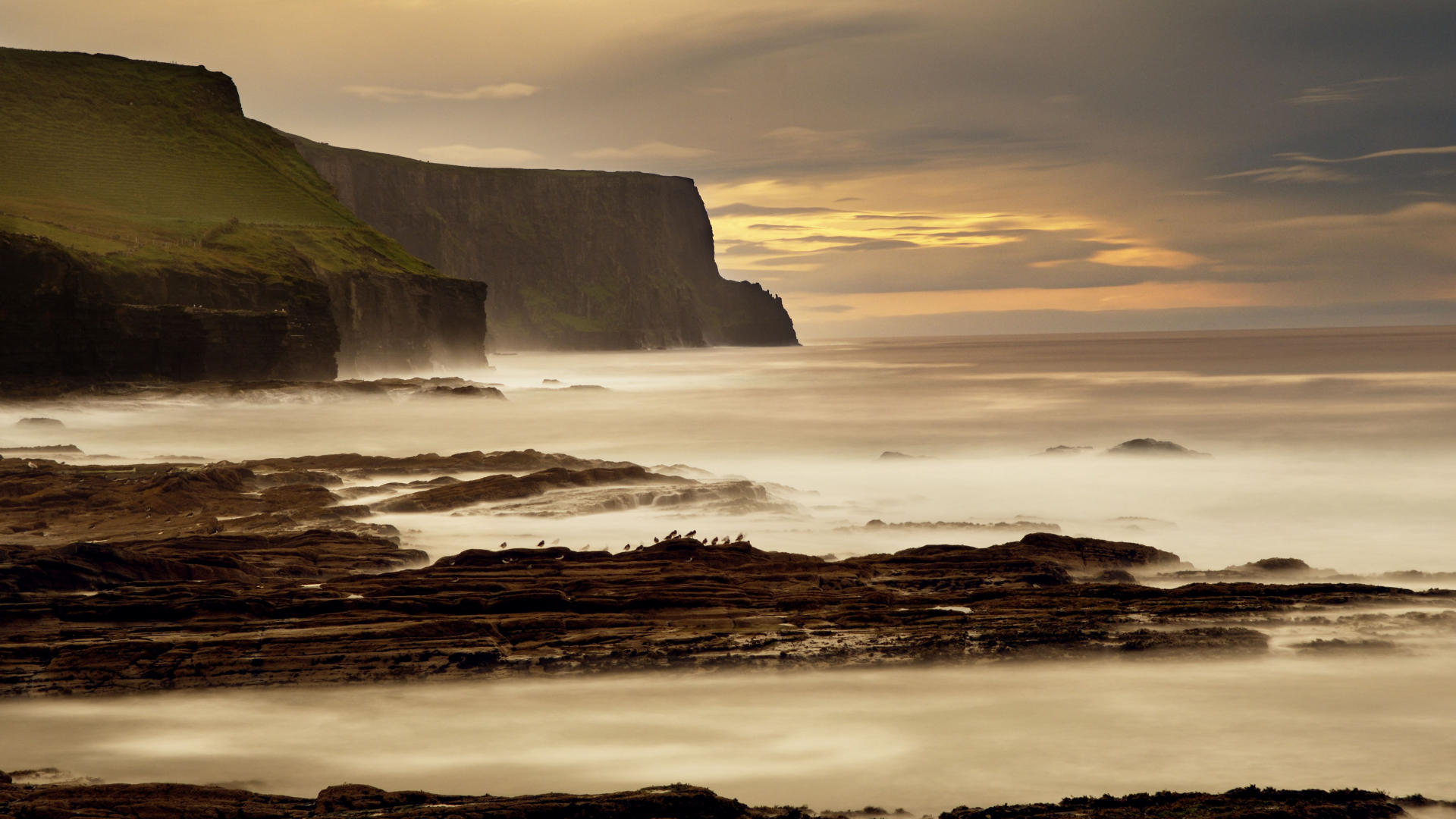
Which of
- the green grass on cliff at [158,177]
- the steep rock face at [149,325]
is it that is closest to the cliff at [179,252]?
the steep rock face at [149,325]

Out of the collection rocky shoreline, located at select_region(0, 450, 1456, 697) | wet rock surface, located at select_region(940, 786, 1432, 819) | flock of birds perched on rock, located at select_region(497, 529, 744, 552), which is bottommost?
wet rock surface, located at select_region(940, 786, 1432, 819)

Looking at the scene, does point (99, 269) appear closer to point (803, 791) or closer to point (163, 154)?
point (163, 154)

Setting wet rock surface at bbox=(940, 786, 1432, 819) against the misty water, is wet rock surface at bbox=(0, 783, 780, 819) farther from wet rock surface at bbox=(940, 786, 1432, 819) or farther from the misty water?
wet rock surface at bbox=(940, 786, 1432, 819)

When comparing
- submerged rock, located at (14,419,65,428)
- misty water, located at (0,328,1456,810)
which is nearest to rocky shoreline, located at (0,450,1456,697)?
misty water, located at (0,328,1456,810)

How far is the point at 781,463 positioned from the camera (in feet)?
108

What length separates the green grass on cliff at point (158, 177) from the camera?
240 ft

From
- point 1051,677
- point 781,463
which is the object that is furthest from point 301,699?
point 781,463

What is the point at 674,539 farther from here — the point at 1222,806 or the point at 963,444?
the point at 963,444

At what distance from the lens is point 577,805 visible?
20.2ft

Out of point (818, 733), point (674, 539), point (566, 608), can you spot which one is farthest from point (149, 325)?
point (818, 733)

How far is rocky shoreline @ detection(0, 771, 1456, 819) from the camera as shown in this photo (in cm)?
616

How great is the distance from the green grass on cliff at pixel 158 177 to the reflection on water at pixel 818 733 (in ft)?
204

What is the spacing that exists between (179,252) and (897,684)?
227 ft

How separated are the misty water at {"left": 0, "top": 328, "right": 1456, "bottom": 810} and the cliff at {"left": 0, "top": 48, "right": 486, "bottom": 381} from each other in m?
11.1
